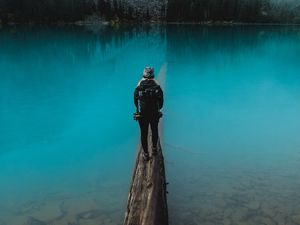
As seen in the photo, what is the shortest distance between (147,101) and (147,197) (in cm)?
220

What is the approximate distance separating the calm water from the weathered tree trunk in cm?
150

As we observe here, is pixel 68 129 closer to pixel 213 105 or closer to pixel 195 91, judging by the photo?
pixel 213 105

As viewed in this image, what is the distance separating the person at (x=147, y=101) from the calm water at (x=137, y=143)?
231cm

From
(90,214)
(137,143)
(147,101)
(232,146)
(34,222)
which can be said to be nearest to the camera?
(147,101)

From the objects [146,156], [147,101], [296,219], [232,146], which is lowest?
[232,146]

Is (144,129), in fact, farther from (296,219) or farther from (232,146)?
(232,146)

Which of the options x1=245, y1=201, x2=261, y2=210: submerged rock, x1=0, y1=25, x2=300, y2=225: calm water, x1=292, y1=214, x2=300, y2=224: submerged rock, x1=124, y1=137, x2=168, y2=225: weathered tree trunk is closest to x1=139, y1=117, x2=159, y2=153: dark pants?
x1=124, y1=137, x2=168, y2=225: weathered tree trunk

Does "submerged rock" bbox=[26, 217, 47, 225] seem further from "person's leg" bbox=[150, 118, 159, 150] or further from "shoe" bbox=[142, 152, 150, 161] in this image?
"person's leg" bbox=[150, 118, 159, 150]

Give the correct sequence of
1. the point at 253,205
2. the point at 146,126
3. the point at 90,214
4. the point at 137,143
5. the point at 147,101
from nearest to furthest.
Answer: the point at 147,101 < the point at 146,126 < the point at 90,214 < the point at 253,205 < the point at 137,143

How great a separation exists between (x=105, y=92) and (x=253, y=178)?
582 inches

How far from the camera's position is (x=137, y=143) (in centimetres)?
1568

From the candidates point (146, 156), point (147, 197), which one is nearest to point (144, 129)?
point (146, 156)

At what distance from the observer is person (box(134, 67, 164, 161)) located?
9039 millimetres

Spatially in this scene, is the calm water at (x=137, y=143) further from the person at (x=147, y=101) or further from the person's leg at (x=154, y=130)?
the person at (x=147, y=101)
